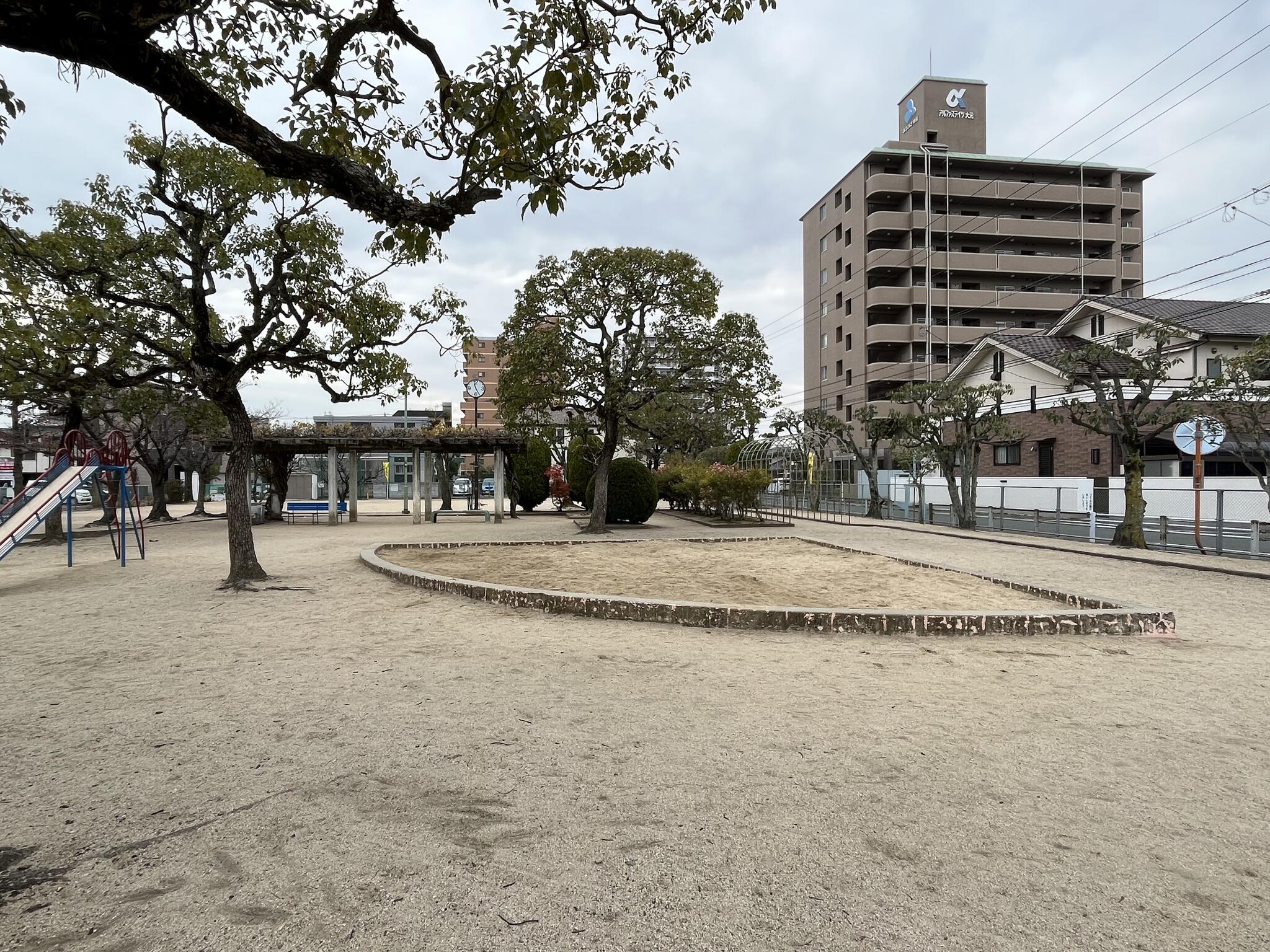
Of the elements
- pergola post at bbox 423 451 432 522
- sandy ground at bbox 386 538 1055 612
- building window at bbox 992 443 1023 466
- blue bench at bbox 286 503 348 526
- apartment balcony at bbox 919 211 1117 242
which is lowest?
sandy ground at bbox 386 538 1055 612

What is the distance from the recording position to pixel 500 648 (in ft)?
19.4

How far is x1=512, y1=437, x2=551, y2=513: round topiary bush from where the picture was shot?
98.1ft

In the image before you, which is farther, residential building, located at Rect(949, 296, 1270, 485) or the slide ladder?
residential building, located at Rect(949, 296, 1270, 485)

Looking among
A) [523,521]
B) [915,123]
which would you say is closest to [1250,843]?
[523,521]

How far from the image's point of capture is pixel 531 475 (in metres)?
30.2

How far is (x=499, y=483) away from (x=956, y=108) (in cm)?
4302

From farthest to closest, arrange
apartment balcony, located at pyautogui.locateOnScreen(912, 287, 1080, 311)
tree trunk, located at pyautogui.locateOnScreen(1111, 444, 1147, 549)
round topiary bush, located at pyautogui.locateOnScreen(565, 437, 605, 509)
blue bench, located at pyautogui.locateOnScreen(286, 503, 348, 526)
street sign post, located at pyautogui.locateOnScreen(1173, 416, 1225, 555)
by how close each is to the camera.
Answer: apartment balcony, located at pyautogui.locateOnScreen(912, 287, 1080, 311) → round topiary bush, located at pyautogui.locateOnScreen(565, 437, 605, 509) → blue bench, located at pyautogui.locateOnScreen(286, 503, 348, 526) → tree trunk, located at pyautogui.locateOnScreen(1111, 444, 1147, 549) → street sign post, located at pyautogui.locateOnScreen(1173, 416, 1225, 555)

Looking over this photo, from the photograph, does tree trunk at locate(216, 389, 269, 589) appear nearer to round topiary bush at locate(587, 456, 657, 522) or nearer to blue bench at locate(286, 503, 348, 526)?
round topiary bush at locate(587, 456, 657, 522)

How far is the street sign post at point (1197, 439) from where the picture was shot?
13680mm

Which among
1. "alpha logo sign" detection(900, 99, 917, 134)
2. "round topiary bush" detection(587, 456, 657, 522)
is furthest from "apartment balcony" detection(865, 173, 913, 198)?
"round topiary bush" detection(587, 456, 657, 522)

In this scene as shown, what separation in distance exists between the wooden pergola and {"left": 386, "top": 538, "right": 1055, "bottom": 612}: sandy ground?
10.2 m

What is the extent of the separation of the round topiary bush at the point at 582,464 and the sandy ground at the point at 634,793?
20.3m

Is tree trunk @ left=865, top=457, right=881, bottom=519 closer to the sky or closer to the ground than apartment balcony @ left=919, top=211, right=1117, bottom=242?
closer to the ground

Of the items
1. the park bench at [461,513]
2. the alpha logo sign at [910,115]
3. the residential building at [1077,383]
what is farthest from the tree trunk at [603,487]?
the alpha logo sign at [910,115]
